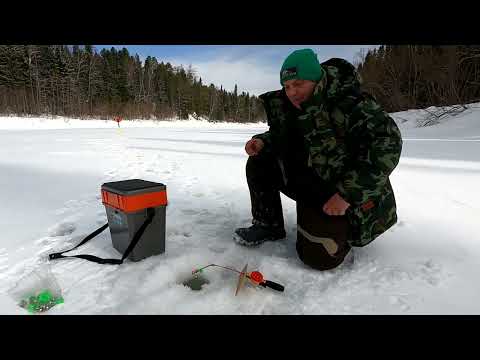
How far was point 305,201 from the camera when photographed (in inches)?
61.5

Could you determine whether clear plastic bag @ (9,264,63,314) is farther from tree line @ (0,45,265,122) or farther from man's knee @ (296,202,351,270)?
tree line @ (0,45,265,122)

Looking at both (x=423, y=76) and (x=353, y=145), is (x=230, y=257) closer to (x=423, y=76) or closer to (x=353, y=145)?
(x=353, y=145)

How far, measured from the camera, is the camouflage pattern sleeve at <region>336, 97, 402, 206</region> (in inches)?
52.0

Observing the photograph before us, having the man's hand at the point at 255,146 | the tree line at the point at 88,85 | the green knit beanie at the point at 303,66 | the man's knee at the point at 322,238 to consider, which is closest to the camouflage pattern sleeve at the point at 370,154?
the man's knee at the point at 322,238

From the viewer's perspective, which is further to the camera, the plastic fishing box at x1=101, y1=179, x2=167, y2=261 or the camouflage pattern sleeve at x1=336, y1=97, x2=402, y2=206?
the plastic fishing box at x1=101, y1=179, x2=167, y2=261

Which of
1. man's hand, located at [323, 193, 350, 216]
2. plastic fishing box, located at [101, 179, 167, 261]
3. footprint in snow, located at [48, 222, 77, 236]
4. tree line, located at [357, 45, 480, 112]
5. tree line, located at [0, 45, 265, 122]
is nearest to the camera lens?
man's hand, located at [323, 193, 350, 216]

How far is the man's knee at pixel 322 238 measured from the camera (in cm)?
146

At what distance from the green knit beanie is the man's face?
0.08 feet

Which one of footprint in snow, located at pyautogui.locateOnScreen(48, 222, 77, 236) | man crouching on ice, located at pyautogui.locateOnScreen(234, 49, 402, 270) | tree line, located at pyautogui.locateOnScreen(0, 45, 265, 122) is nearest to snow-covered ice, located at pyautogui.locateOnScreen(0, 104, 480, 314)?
footprint in snow, located at pyautogui.locateOnScreen(48, 222, 77, 236)

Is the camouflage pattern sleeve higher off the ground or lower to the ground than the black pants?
higher

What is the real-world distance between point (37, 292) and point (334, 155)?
61.6 inches
